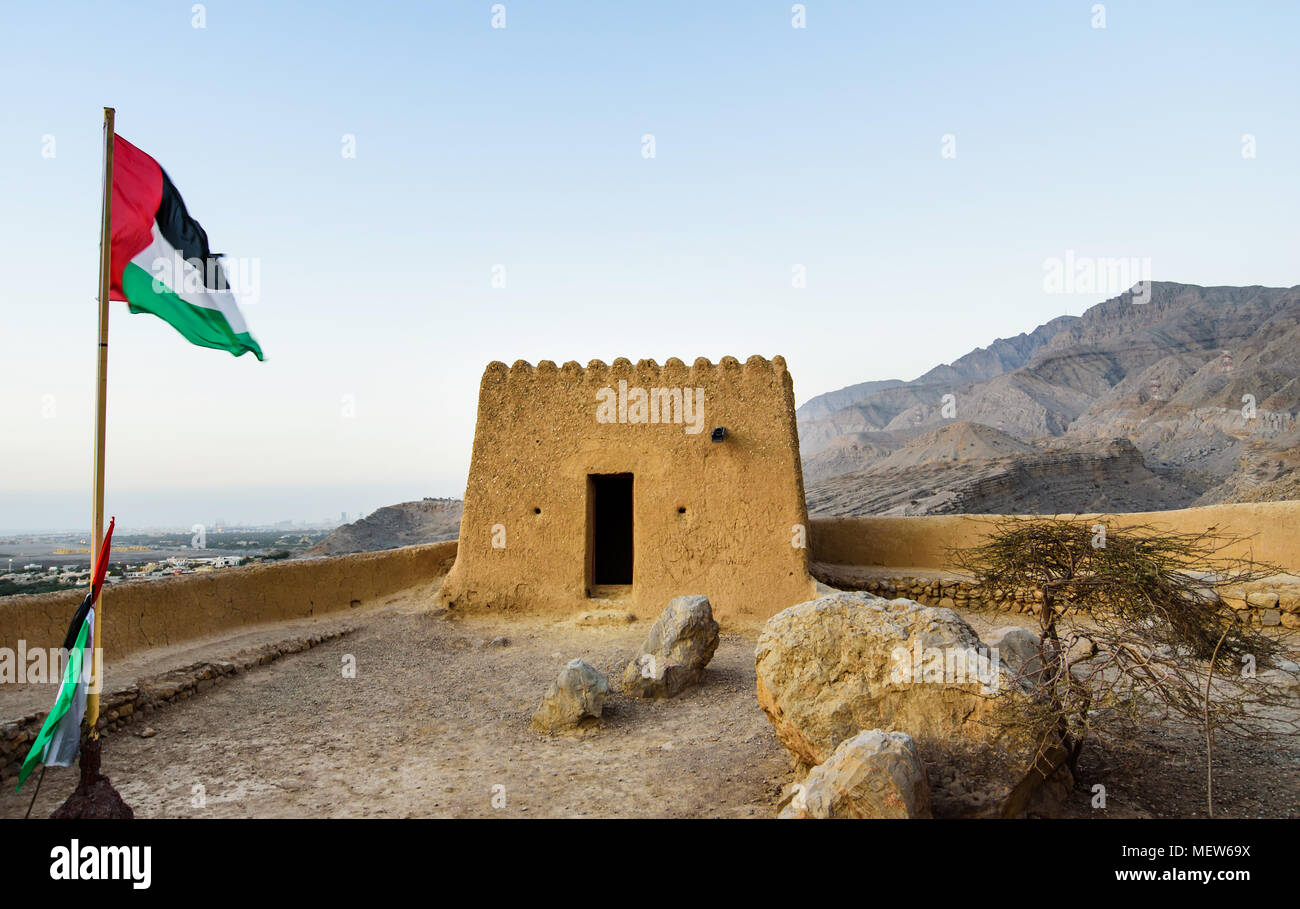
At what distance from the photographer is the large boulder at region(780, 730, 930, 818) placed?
3.55 metres

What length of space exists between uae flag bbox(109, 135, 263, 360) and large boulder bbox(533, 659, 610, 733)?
3.74 meters

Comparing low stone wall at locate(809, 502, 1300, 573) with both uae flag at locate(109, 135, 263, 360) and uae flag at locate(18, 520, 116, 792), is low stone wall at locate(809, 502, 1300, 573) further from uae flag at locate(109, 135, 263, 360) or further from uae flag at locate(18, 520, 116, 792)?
uae flag at locate(18, 520, 116, 792)

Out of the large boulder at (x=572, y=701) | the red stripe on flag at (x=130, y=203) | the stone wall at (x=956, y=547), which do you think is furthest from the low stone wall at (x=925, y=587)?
the red stripe on flag at (x=130, y=203)

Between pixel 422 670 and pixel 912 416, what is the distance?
7812cm

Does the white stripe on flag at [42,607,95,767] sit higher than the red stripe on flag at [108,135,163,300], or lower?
lower

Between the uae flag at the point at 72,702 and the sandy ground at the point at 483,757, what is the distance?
37.9 inches

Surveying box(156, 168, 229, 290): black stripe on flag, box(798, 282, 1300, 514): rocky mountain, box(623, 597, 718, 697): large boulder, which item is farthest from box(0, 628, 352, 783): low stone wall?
box(798, 282, 1300, 514): rocky mountain

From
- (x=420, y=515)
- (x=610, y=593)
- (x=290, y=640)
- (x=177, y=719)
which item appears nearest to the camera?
(x=177, y=719)

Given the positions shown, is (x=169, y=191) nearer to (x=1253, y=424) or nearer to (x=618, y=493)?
(x=618, y=493)

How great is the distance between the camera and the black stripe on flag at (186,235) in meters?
5.07

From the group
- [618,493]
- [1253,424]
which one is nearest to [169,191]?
[618,493]

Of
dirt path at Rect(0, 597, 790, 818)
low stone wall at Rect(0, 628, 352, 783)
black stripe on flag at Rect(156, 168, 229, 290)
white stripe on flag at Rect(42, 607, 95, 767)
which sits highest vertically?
black stripe on flag at Rect(156, 168, 229, 290)

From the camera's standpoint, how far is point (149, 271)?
4.92m

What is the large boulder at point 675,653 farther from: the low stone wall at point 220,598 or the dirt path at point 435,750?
the low stone wall at point 220,598
